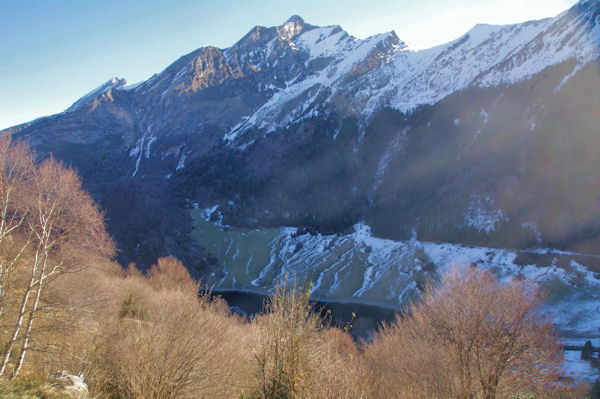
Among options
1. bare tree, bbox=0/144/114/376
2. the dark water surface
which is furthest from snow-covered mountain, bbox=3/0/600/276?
bare tree, bbox=0/144/114/376

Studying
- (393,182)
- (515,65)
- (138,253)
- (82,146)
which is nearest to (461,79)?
(515,65)

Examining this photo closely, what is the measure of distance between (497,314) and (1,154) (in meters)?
20.0

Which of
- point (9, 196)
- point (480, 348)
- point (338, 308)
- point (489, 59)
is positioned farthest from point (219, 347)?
point (489, 59)

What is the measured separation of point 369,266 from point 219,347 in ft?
285

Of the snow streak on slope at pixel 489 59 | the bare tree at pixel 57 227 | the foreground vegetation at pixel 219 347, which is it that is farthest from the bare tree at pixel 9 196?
the snow streak on slope at pixel 489 59

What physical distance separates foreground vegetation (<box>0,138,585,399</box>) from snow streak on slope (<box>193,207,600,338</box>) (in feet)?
173

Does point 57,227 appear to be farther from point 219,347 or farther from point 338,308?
point 338,308

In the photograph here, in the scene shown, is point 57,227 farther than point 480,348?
Yes

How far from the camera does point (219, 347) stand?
10875 millimetres

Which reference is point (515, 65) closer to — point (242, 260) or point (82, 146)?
point (242, 260)

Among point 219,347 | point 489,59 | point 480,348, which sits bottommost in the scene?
point 480,348

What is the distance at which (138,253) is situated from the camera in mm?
76000

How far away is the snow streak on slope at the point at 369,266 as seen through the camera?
215 feet

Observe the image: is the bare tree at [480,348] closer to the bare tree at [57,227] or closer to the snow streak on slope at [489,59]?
the bare tree at [57,227]
